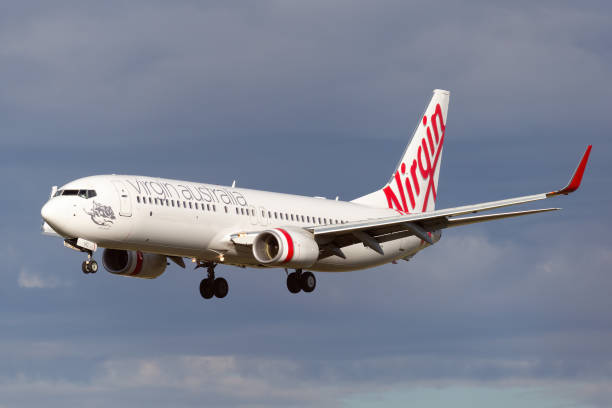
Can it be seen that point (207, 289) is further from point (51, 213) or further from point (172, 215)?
point (51, 213)

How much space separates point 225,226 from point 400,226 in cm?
867

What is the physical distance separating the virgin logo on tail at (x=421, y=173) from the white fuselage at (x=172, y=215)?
10.0m

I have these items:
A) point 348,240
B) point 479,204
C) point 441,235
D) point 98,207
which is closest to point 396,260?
point 441,235

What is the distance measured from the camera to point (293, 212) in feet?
183

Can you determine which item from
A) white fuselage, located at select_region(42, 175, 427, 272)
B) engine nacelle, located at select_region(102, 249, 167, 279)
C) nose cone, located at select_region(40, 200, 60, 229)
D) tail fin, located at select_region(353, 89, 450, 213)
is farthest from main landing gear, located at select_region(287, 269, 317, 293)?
nose cone, located at select_region(40, 200, 60, 229)

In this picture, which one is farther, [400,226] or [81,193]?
[400,226]

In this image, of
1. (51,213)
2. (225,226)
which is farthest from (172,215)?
(51,213)

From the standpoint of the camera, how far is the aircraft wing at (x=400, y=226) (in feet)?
168

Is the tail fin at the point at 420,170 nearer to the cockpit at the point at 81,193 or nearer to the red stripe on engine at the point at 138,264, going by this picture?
the red stripe on engine at the point at 138,264

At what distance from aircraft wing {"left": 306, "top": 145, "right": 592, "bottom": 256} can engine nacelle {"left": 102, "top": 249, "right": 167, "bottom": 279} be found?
27.1 ft

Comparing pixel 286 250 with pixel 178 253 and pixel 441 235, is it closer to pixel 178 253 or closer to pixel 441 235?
pixel 178 253

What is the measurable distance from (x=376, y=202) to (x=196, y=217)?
693 inches

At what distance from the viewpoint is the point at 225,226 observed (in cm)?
5100

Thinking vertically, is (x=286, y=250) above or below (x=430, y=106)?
below
